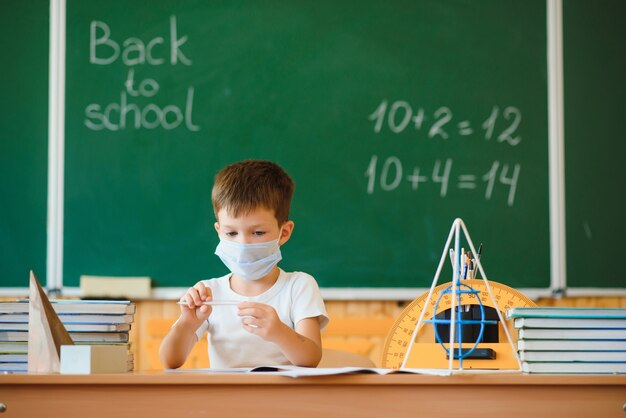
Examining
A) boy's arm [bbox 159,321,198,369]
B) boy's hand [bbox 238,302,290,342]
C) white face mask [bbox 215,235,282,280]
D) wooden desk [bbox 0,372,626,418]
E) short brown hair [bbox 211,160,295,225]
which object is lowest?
wooden desk [bbox 0,372,626,418]

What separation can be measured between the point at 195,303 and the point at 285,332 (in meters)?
0.19

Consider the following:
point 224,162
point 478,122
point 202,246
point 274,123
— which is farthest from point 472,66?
point 202,246

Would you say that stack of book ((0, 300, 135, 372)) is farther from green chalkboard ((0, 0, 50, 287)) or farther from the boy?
green chalkboard ((0, 0, 50, 287))

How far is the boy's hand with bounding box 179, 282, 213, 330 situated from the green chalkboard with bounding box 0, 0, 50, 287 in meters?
1.87

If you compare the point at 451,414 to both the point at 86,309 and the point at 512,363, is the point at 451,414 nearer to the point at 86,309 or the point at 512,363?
the point at 512,363

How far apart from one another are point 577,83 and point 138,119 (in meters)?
1.84

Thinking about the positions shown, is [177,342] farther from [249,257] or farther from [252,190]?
[252,190]

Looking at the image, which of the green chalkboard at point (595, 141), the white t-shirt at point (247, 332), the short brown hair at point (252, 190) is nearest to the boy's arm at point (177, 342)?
the white t-shirt at point (247, 332)

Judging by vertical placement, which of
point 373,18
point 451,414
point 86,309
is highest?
point 373,18

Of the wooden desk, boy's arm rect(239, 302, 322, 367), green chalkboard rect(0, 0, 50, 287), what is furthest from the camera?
green chalkboard rect(0, 0, 50, 287)

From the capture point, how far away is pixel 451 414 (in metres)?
1.42

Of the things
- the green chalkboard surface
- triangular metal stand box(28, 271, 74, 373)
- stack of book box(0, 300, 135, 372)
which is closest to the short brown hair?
stack of book box(0, 300, 135, 372)

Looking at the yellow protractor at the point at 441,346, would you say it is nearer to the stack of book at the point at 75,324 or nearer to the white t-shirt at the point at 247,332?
the white t-shirt at the point at 247,332

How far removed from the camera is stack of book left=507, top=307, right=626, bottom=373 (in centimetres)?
152
